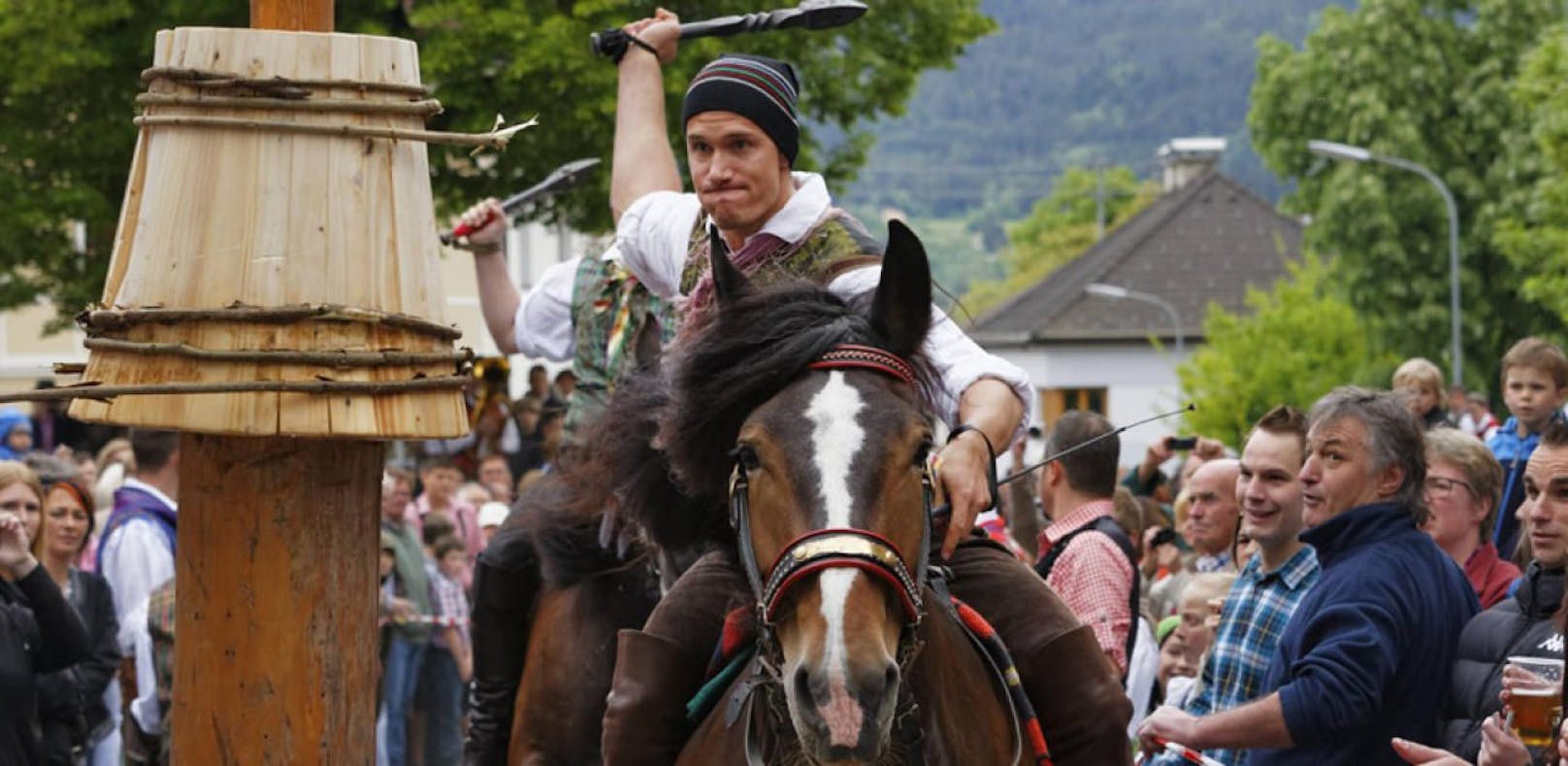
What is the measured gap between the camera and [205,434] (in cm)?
426

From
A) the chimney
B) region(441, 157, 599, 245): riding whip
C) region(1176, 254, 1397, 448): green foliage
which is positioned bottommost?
region(441, 157, 599, 245): riding whip

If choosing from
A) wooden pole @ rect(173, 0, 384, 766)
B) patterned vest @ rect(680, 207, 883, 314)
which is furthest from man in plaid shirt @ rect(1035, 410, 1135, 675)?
wooden pole @ rect(173, 0, 384, 766)

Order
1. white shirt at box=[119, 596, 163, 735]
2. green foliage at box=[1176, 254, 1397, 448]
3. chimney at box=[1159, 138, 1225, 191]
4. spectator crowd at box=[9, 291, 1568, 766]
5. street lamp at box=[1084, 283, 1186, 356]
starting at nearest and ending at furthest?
spectator crowd at box=[9, 291, 1568, 766], white shirt at box=[119, 596, 163, 735], green foliage at box=[1176, 254, 1397, 448], street lamp at box=[1084, 283, 1186, 356], chimney at box=[1159, 138, 1225, 191]

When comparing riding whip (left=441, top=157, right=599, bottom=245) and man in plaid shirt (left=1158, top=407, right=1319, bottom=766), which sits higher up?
riding whip (left=441, top=157, right=599, bottom=245)

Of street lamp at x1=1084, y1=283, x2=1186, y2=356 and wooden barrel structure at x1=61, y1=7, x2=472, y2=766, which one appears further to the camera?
street lamp at x1=1084, y1=283, x2=1186, y2=356

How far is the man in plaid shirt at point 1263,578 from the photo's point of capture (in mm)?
7543

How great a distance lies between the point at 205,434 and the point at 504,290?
4409 millimetres

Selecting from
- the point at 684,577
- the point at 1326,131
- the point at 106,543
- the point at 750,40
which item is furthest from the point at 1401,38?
the point at 684,577

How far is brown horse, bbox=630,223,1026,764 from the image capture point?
435 centimetres

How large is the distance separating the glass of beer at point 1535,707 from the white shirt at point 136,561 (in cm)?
639

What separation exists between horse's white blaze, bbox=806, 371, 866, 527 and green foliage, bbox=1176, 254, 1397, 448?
50.0 metres

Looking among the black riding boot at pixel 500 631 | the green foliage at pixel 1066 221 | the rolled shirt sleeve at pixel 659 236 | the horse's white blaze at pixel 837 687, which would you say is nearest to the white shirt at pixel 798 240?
the rolled shirt sleeve at pixel 659 236

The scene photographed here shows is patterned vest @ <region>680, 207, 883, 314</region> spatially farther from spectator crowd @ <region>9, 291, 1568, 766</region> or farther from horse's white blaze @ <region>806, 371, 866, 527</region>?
horse's white blaze @ <region>806, 371, 866, 527</region>

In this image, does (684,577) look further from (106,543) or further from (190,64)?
(106,543)
